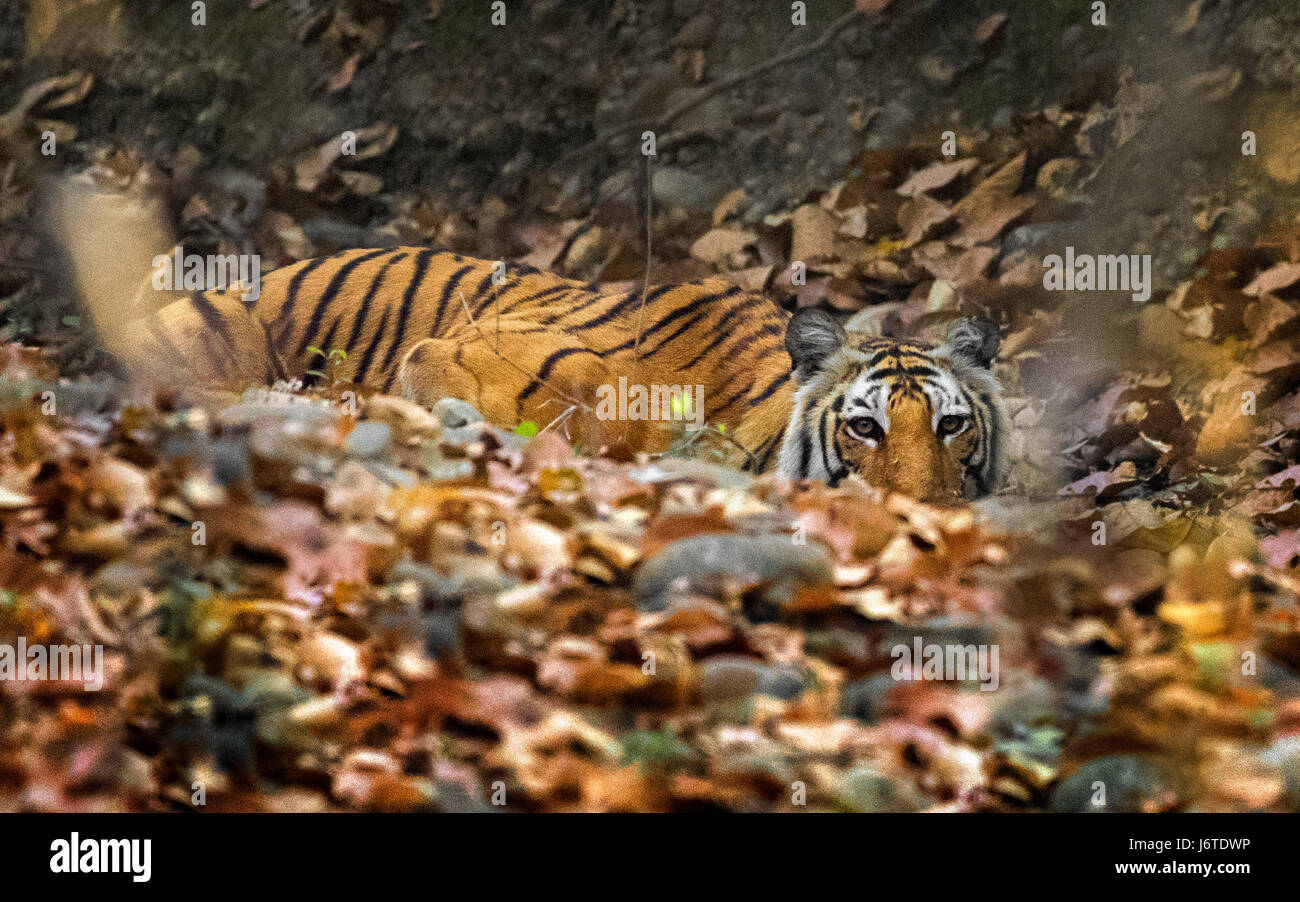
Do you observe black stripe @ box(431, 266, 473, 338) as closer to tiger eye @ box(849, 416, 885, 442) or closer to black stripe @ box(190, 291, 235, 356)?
black stripe @ box(190, 291, 235, 356)

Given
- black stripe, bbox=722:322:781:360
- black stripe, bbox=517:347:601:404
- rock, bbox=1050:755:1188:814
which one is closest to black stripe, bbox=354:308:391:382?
black stripe, bbox=517:347:601:404

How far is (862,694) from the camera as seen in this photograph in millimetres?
2391

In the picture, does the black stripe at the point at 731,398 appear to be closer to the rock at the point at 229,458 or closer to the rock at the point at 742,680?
the rock at the point at 229,458

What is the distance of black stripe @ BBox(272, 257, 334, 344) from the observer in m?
5.00

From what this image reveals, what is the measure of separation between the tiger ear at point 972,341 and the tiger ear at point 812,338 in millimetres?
388

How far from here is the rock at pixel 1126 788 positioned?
226cm

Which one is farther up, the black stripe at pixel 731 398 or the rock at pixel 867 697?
the black stripe at pixel 731 398

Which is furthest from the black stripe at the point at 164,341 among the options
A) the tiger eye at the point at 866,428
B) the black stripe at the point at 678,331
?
the tiger eye at the point at 866,428

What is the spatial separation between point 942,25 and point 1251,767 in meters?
4.26

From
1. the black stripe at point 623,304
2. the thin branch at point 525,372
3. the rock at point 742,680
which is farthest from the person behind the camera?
the black stripe at point 623,304

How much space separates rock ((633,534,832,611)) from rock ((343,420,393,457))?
78 cm

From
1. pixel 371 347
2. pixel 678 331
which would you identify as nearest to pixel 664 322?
pixel 678 331

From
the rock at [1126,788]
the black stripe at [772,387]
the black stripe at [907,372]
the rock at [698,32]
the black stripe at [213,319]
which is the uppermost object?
the rock at [698,32]

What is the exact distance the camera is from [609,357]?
4695mm
